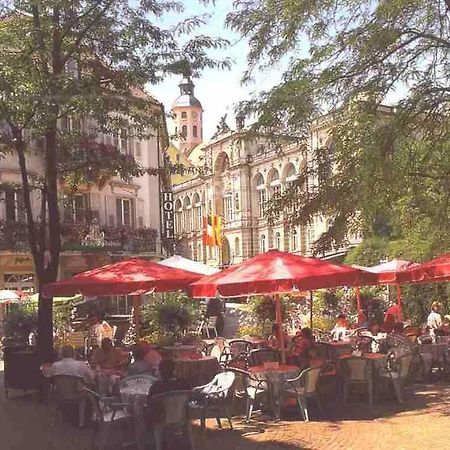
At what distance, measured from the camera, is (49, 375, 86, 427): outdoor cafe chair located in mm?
9289

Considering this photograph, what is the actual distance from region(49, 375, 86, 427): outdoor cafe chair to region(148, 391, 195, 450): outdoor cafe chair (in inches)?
67.7

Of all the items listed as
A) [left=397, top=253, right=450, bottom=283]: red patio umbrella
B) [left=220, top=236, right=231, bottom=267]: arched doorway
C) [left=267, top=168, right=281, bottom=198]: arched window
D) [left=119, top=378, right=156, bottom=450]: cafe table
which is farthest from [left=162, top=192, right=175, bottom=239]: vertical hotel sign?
[left=220, top=236, right=231, bottom=267]: arched doorway

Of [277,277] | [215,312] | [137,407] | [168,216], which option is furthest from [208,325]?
[137,407]

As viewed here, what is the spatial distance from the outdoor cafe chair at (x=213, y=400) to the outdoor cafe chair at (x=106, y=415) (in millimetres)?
800

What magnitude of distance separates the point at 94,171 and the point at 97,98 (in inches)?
109

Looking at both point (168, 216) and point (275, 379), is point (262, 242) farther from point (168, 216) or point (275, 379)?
point (275, 379)

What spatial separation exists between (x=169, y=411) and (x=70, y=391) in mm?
2193

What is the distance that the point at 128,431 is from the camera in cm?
877

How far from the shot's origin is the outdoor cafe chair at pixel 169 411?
25.1ft

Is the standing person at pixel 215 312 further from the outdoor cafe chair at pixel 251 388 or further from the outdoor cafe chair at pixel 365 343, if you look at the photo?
the outdoor cafe chair at pixel 251 388

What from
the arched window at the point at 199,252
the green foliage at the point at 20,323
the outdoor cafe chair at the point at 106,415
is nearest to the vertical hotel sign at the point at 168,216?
the green foliage at the point at 20,323

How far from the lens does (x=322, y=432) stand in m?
8.75

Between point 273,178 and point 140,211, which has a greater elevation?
point 273,178

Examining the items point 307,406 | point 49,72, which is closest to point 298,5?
point 49,72
